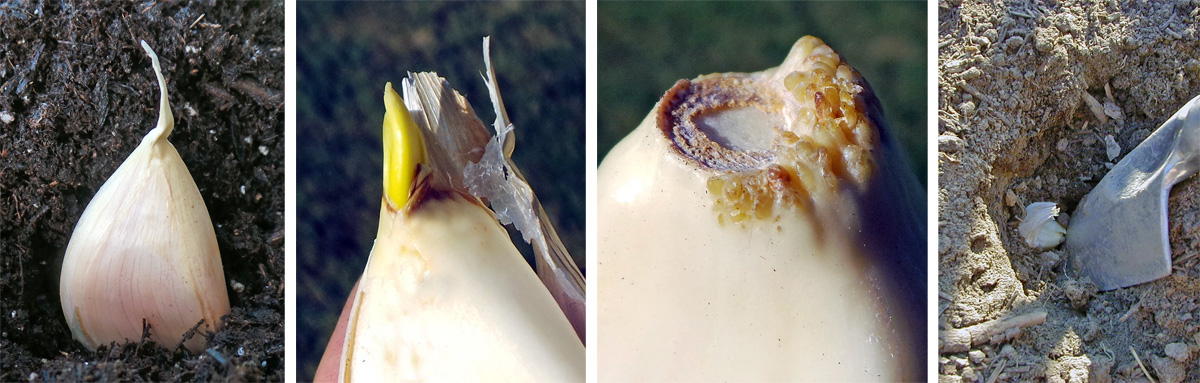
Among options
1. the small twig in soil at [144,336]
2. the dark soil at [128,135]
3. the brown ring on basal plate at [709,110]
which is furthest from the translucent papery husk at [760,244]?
the small twig in soil at [144,336]

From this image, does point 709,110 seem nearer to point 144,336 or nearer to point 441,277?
point 441,277

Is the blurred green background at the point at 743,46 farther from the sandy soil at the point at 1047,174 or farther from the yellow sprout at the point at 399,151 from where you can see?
the yellow sprout at the point at 399,151

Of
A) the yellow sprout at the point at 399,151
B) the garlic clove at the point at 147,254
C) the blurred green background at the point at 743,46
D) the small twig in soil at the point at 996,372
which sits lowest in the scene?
A: the small twig in soil at the point at 996,372

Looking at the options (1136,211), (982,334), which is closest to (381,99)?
(982,334)

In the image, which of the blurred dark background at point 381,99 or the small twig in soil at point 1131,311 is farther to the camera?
the small twig in soil at point 1131,311

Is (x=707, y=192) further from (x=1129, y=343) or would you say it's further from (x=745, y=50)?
(x=1129, y=343)
